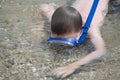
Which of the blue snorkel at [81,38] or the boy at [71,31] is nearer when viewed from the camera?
the boy at [71,31]

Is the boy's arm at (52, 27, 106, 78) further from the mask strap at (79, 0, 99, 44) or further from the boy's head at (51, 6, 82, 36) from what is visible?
the boy's head at (51, 6, 82, 36)

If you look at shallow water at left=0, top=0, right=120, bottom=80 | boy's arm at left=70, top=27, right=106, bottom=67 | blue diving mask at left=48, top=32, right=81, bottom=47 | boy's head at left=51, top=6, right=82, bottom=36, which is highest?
boy's head at left=51, top=6, right=82, bottom=36

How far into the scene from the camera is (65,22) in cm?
279

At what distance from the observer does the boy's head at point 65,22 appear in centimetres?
278

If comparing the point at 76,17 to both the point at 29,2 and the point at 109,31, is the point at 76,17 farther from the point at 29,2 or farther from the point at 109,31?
the point at 29,2

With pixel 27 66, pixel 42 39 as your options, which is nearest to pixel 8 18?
pixel 42 39

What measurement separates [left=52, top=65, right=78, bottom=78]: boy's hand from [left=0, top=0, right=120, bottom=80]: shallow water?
4 cm

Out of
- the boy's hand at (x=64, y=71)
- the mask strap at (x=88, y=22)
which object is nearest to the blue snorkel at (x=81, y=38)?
the mask strap at (x=88, y=22)

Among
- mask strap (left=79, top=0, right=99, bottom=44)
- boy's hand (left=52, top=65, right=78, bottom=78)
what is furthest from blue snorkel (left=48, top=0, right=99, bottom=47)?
boy's hand (left=52, top=65, right=78, bottom=78)

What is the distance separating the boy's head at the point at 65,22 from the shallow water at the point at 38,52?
230 mm

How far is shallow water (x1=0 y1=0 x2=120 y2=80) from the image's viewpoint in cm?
271

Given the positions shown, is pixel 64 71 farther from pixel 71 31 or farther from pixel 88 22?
pixel 88 22

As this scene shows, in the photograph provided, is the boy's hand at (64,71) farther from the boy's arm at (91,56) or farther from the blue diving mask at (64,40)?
the blue diving mask at (64,40)

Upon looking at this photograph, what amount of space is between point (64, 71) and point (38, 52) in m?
0.44
